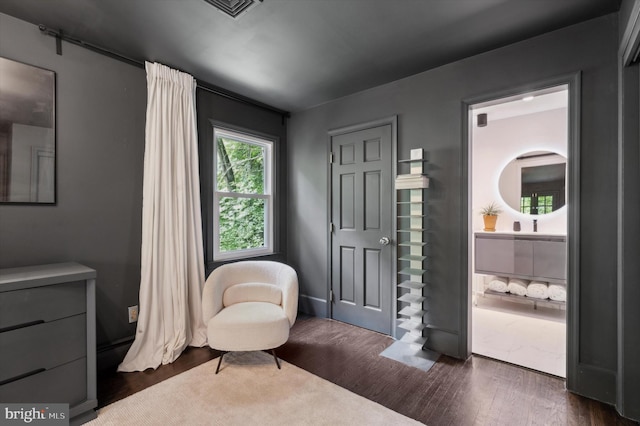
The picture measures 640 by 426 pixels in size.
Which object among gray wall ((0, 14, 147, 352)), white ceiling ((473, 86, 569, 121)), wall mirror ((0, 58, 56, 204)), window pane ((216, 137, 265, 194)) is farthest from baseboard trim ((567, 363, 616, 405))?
wall mirror ((0, 58, 56, 204))

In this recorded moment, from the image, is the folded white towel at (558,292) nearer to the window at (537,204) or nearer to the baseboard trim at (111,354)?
the window at (537,204)

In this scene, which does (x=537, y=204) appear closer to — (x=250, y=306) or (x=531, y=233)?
(x=531, y=233)

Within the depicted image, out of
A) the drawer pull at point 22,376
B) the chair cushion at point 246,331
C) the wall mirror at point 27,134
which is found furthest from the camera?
the chair cushion at point 246,331

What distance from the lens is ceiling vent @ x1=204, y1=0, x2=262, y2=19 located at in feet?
6.00

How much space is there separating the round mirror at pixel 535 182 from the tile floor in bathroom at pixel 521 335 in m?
1.29

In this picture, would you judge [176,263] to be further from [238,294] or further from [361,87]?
[361,87]

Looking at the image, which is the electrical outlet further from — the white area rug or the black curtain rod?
the black curtain rod

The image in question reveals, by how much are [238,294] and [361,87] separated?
244 centimetres

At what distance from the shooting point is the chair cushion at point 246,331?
2.23 meters

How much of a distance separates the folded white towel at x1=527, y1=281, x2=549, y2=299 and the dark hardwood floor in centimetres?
169

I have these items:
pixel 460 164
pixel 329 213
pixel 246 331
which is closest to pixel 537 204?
pixel 460 164

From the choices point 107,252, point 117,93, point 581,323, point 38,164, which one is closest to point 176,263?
point 107,252

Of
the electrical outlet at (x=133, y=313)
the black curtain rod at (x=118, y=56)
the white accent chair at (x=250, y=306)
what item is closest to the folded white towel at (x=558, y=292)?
the white accent chair at (x=250, y=306)

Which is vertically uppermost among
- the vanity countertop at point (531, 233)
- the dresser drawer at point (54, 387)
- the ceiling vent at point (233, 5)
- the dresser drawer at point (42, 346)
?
the ceiling vent at point (233, 5)
